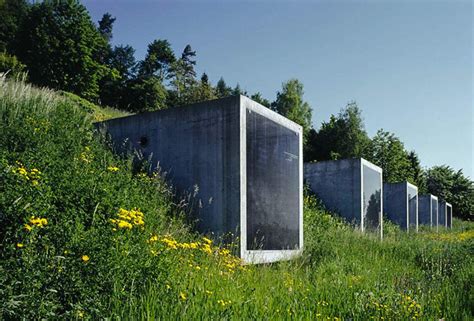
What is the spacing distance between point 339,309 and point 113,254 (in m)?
2.24

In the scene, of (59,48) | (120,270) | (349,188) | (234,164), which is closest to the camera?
(120,270)

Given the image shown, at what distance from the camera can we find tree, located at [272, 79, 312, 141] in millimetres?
41213

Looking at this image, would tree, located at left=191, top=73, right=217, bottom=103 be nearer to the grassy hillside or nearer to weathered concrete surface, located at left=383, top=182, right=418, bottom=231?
weathered concrete surface, located at left=383, top=182, right=418, bottom=231

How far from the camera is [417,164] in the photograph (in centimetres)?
4450

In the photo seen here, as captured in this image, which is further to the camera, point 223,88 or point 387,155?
point 223,88

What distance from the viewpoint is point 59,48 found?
94.1 ft

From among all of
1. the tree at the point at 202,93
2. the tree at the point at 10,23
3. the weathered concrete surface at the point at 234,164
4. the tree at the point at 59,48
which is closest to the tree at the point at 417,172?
the tree at the point at 202,93

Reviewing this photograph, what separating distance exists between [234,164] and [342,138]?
2741cm

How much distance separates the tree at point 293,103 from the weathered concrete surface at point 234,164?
32083 mm

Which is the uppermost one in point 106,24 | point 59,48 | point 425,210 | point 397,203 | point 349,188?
point 106,24

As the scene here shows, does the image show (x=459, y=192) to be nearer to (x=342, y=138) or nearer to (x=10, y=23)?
(x=342, y=138)

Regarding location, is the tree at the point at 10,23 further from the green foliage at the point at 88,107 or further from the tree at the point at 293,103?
the tree at the point at 293,103

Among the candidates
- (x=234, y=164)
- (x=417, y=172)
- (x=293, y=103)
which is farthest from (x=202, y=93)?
(x=234, y=164)

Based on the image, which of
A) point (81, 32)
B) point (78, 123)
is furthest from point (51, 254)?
point (81, 32)
